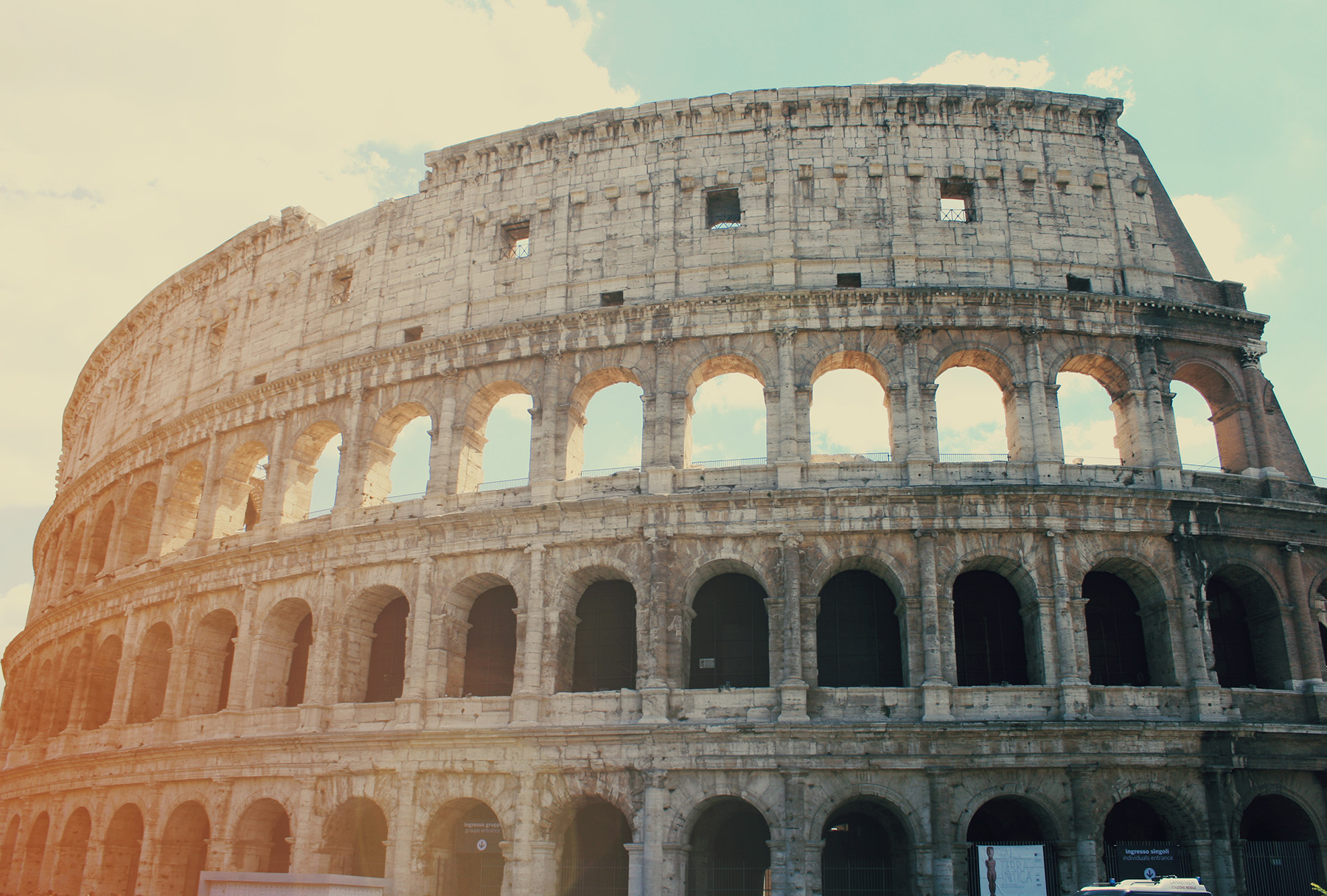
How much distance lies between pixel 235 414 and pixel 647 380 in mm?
12606

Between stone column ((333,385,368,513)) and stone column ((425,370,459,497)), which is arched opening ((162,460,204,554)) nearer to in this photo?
Result: stone column ((333,385,368,513))

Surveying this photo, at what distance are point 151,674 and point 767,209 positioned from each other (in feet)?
67.6

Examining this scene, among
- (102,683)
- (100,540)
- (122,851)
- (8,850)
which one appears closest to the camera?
(122,851)

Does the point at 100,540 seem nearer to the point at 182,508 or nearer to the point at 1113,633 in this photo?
the point at 182,508

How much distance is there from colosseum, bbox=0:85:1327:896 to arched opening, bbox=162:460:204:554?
1678 mm

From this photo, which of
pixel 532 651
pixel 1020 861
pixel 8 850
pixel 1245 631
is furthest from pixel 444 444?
pixel 8 850

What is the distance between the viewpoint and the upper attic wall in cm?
2223

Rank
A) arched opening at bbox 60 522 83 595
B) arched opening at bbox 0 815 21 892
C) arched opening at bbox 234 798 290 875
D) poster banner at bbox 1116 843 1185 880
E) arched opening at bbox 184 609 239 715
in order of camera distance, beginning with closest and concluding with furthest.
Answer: poster banner at bbox 1116 843 1185 880 < arched opening at bbox 234 798 290 875 < arched opening at bbox 184 609 239 715 < arched opening at bbox 0 815 21 892 < arched opening at bbox 60 522 83 595

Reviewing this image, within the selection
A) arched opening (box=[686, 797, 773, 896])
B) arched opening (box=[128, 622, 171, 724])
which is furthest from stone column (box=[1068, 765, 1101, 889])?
arched opening (box=[128, 622, 171, 724])

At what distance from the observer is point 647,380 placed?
72.0ft

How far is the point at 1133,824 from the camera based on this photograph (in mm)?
19328

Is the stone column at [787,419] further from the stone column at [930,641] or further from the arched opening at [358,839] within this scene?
the arched opening at [358,839]

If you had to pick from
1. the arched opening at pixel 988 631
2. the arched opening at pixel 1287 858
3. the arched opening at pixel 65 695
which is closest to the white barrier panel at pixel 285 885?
the arched opening at pixel 988 631

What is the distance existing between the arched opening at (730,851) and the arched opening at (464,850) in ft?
13.3
